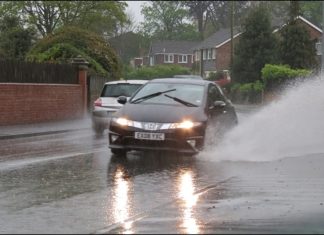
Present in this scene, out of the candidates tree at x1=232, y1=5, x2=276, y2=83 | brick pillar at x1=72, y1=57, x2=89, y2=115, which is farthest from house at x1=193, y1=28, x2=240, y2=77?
brick pillar at x1=72, y1=57, x2=89, y2=115

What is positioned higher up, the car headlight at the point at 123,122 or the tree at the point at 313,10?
the tree at the point at 313,10

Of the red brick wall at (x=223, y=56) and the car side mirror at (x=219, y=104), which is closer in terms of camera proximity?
the car side mirror at (x=219, y=104)

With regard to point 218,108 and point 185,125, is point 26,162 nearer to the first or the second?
point 185,125

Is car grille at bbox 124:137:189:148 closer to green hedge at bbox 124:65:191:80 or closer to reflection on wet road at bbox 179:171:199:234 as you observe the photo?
reflection on wet road at bbox 179:171:199:234

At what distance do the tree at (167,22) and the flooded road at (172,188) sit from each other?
9033cm

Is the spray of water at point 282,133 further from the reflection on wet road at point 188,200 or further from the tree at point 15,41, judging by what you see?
the tree at point 15,41

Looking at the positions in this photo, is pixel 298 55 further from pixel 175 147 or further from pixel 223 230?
pixel 223 230

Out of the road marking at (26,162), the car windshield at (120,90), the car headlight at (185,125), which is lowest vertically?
the road marking at (26,162)

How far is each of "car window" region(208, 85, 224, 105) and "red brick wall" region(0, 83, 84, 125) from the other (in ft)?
33.6

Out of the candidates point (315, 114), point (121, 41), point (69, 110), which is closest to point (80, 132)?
point (69, 110)

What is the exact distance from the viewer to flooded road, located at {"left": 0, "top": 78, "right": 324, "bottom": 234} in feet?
23.7

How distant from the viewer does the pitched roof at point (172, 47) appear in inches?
3994

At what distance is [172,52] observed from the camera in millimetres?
102250

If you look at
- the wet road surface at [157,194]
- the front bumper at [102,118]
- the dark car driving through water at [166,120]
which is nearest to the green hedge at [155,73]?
the front bumper at [102,118]
